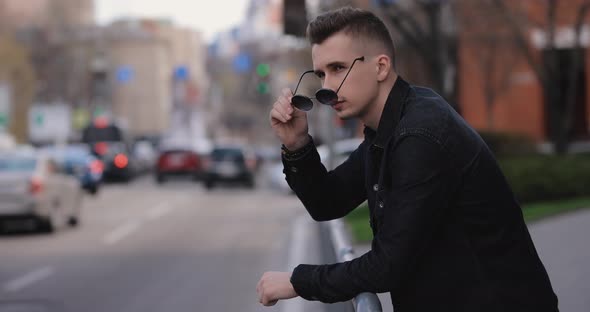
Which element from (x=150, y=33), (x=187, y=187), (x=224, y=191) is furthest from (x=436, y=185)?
(x=150, y=33)

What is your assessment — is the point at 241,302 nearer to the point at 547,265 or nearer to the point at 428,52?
the point at 547,265

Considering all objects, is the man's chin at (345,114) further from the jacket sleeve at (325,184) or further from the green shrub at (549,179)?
the green shrub at (549,179)

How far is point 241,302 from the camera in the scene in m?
9.62

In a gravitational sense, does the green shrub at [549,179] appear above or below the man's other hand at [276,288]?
below

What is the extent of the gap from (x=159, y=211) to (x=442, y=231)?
22.3m

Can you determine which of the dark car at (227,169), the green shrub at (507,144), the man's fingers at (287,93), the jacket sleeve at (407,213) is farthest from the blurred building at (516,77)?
the jacket sleeve at (407,213)

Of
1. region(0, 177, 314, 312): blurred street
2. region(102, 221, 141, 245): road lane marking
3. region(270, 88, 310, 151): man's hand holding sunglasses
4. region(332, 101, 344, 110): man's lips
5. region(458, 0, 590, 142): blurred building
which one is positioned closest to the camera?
region(332, 101, 344, 110): man's lips

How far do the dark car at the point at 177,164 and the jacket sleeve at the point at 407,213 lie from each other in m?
39.9

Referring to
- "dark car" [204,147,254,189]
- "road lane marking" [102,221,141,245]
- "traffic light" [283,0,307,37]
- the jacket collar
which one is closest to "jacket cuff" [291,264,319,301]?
the jacket collar

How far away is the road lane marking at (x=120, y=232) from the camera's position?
1702 cm

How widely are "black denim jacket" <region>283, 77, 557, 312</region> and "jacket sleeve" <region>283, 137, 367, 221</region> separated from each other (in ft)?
1.62

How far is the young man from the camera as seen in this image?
8.75ft

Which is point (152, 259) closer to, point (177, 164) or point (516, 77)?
point (177, 164)

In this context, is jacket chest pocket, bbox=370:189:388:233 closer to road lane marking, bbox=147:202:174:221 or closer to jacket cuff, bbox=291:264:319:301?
jacket cuff, bbox=291:264:319:301
